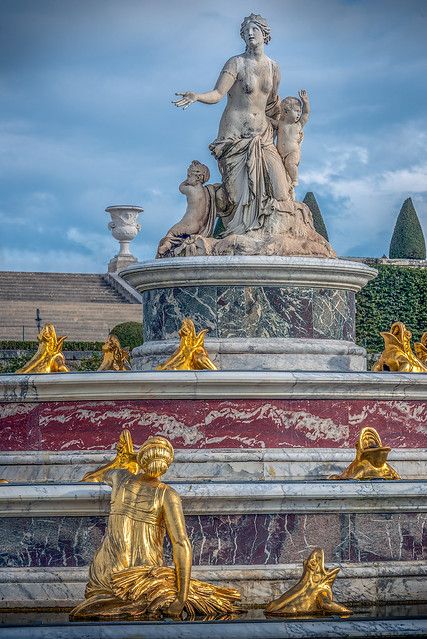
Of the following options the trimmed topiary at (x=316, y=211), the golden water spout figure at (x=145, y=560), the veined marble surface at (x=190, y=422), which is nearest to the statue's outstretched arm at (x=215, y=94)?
the veined marble surface at (x=190, y=422)

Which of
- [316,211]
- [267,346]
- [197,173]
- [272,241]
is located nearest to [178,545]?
[267,346]

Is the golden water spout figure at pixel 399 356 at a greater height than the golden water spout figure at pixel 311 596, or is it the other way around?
the golden water spout figure at pixel 399 356

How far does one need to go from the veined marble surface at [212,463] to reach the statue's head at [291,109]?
4933mm

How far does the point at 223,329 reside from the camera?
57.2 feet

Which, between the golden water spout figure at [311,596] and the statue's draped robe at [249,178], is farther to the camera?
the statue's draped robe at [249,178]

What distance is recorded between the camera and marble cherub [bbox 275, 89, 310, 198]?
18.5m

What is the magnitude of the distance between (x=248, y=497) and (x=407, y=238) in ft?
127

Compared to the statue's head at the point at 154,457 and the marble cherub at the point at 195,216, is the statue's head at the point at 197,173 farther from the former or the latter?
the statue's head at the point at 154,457

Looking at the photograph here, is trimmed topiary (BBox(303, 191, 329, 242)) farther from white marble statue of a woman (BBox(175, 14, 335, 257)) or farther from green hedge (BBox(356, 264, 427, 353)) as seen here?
white marble statue of a woman (BBox(175, 14, 335, 257))

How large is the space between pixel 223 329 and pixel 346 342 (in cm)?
150

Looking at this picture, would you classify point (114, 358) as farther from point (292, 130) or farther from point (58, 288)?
point (58, 288)

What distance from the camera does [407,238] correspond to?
50.5 m

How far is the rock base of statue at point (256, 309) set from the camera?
17.1m

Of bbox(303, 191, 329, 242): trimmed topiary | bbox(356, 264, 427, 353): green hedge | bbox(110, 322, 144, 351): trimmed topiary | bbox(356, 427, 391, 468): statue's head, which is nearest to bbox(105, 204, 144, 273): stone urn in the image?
bbox(303, 191, 329, 242): trimmed topiary
